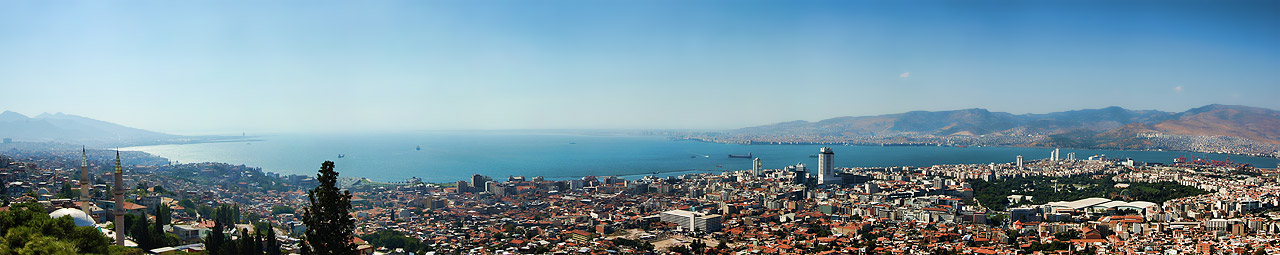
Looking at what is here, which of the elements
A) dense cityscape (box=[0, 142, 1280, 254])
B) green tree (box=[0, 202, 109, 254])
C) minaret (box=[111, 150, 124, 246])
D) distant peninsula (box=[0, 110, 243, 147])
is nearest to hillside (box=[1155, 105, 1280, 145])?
dense cityscape (box=[0, 142, 1280, 254])

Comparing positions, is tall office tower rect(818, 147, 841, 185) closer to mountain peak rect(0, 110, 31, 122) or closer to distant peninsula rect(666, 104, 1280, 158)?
distant peninsula rect(666, 104, 1280, 158)

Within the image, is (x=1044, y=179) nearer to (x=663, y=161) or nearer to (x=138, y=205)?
(x=663, y=161)

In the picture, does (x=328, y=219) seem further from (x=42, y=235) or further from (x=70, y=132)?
(x=70, y=132)

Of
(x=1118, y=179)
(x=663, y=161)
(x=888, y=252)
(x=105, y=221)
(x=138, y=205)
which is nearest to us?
(x=888, y=252)

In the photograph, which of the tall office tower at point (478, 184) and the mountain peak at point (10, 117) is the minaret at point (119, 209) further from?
the mountain peak at point (10, 117)

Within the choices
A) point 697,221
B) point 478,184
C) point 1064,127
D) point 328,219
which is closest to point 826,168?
point 697,221

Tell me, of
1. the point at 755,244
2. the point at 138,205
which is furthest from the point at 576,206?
the point at 138,205
